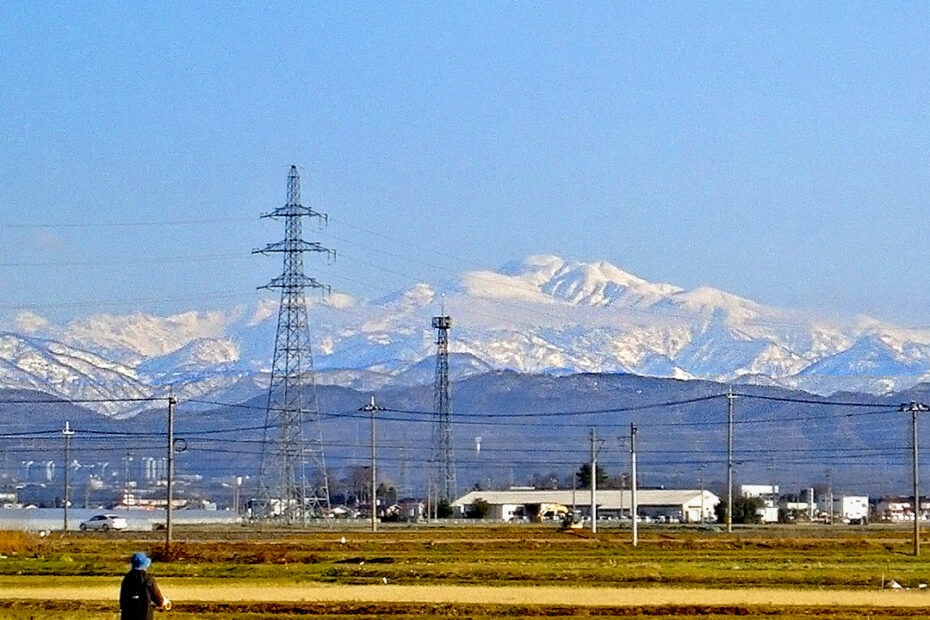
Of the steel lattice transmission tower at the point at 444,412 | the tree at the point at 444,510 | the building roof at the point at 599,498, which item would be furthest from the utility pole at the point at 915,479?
the building roof at the point at 599,498

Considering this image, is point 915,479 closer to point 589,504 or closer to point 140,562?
point 140,562

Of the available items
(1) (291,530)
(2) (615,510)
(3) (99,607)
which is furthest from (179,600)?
(2) (615,510)

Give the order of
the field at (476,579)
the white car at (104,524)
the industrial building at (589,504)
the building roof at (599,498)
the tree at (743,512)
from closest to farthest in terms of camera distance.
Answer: the field at (476,579) < the white car at (104,524) < the tree at (743,512) < the industrial building at (589,504) < the building roof at (599,498)

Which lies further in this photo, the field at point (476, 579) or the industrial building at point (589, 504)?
the industrial building at point (589, 504)

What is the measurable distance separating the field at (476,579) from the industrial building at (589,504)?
83.0 metres

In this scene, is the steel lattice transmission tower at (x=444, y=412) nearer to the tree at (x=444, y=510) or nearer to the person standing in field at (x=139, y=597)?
the tree at (x=444, y=510)

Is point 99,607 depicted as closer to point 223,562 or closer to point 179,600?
point 179,600

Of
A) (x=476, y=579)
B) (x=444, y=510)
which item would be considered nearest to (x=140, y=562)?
(x=476, y=579)

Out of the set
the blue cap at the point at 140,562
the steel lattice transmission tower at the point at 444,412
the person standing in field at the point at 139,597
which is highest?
the steel lattice transmission tower at the point at 444,412

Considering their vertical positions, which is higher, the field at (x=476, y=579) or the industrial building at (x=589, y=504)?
the industrial building at (x=589, y=504)

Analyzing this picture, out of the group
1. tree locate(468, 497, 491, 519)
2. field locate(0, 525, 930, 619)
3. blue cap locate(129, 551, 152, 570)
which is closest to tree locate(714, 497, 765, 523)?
tree locate(468, 497, 491, 519)

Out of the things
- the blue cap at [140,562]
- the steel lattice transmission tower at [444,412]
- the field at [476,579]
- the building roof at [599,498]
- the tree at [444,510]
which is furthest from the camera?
the building roof at [599,498]

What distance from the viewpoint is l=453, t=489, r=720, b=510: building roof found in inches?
6831

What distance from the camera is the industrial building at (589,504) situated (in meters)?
166
